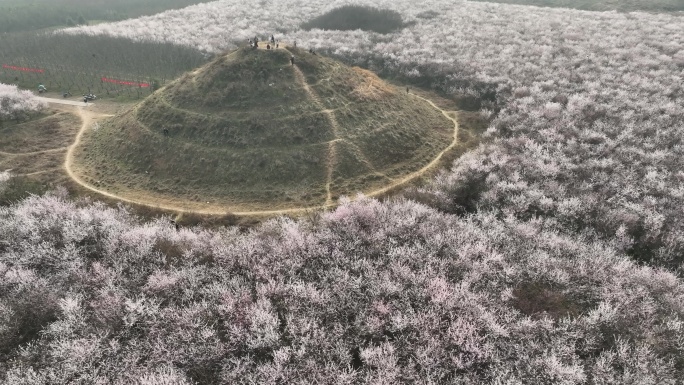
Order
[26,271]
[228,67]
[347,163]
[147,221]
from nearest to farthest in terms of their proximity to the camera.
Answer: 1. [26,271]
2. [147,221]
3. [347,163]
4. [228,67]

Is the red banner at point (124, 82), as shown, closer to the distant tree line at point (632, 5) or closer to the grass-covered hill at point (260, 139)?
the grass-covered hill at point (260, 139)

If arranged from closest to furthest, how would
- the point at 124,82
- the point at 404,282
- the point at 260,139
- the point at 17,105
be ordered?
the point at 404,282 → the point at 260,139 → the point at 17,105 → the point at 124,82

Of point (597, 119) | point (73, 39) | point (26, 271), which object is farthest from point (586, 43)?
point (73, 39)

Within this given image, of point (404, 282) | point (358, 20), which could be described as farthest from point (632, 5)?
point (404, 282)

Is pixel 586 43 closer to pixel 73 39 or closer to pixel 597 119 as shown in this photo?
pixel 597 119

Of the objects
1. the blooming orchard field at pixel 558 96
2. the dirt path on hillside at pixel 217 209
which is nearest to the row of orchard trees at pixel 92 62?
the blooming orchard field at pixel 558 96

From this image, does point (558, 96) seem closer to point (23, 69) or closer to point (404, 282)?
point (404, 282)

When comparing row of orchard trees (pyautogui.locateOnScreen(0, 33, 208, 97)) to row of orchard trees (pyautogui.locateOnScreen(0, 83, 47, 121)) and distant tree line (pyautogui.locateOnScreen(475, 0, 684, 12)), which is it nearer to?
row of orchard trees (pyautogui.locateOnScreen(0, 83, 47, 121))
